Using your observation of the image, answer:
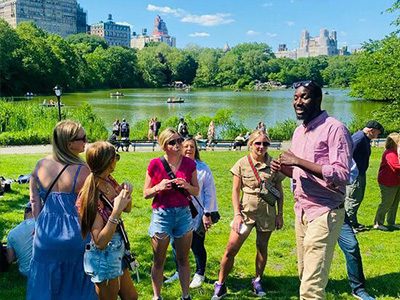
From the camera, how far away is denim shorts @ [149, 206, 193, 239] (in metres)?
4.01

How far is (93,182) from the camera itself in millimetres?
2994

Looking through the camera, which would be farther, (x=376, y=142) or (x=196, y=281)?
(x=376, y=142)

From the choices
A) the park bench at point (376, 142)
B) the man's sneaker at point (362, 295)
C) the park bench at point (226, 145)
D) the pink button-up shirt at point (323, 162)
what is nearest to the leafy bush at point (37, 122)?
the park bench at point (226, 145)

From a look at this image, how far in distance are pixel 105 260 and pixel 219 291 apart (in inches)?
69.0

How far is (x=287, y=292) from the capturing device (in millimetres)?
4738

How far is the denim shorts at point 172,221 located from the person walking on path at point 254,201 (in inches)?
26.6

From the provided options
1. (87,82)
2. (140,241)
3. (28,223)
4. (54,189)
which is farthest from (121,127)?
(87,82)

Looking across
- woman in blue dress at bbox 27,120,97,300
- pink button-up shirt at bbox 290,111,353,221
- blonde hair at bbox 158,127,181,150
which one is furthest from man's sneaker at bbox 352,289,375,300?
woman in blue dress at bbox 27,120,97,300

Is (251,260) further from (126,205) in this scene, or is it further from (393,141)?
(393,141)

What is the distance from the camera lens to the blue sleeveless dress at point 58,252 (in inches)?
122

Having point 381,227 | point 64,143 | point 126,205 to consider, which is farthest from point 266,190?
point 381,227

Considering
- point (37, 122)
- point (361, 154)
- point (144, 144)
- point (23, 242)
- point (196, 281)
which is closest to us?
point (23, 242)

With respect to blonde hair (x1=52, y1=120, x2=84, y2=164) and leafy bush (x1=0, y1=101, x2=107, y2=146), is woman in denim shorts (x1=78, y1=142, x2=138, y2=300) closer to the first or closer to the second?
blonde hair (x1=52, y1=120, x2=84, y2=164)

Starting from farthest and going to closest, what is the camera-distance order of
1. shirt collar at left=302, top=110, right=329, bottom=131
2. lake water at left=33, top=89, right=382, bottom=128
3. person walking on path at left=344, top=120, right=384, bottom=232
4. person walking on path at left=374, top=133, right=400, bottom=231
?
lake water at left=33, top=89, right=382, bottom=128 → person walking on path at left=374, top=133, right=400, bottom=231 → person walking on path at left=344, top=120, right=384, bottom=232 → shirt collar at left=302, top=110, right=329, bottom=131
